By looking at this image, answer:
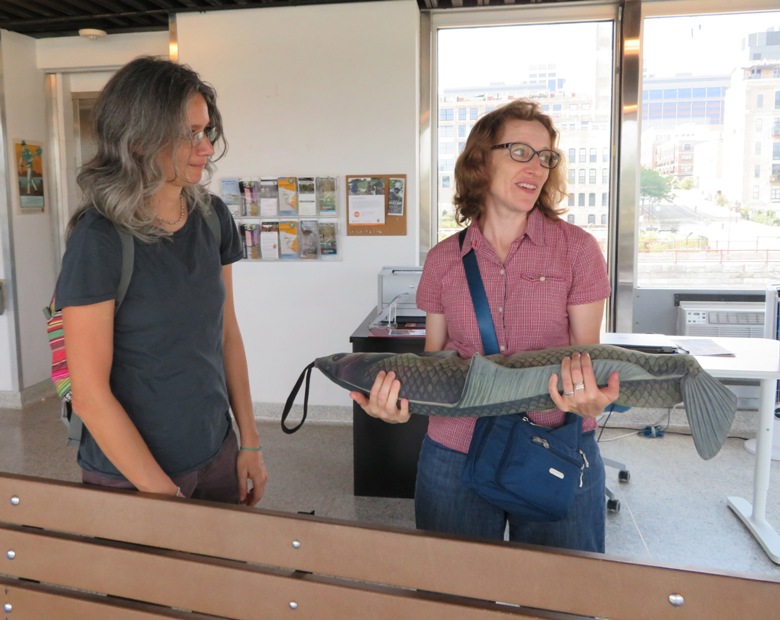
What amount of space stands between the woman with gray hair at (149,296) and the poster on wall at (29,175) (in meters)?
4.30

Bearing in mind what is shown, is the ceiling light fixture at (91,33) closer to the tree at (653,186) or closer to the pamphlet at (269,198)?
the pamphlet at (269,198)

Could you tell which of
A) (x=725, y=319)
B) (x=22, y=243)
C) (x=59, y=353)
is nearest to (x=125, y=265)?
Result: (x=59, y=353)

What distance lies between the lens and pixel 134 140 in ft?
4.21

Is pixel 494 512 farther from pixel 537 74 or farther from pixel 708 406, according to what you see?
pixel 537 74

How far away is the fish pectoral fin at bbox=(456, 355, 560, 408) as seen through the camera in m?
1.22

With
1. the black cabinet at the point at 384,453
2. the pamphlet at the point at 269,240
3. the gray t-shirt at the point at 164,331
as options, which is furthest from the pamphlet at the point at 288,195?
the gray t-shirt at the point at 164,331

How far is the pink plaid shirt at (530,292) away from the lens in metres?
1.46

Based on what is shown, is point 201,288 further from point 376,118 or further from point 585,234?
point 376,118

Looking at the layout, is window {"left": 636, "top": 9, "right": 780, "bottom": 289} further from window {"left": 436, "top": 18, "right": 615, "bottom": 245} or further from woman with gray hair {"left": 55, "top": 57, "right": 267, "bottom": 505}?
woman with gray hair {"left": 55, "top": 57, "right": 267, "bottom": 505}

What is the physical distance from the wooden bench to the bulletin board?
3379mm

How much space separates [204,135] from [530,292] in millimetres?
780

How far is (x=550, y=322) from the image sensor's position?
4.77ft

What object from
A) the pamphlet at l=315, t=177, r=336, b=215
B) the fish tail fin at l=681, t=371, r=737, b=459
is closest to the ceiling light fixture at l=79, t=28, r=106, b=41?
the pamphlet at l=315, t=177, r=336, b=215

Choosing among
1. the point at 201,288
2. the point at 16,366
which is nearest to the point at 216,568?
the point at 201,288
